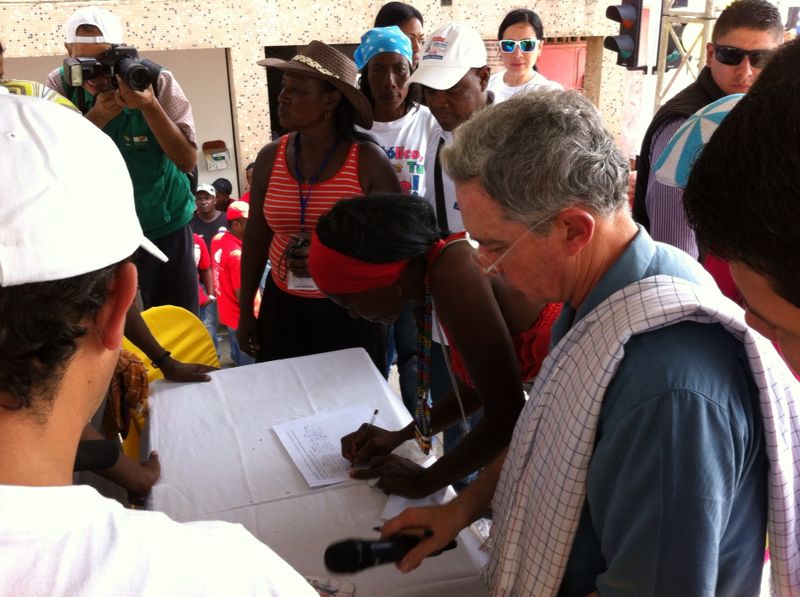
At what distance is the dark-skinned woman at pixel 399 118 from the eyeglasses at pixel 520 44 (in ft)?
3.90

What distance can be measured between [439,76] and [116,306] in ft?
8.26

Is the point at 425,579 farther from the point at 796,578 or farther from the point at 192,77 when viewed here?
the point at 192,77

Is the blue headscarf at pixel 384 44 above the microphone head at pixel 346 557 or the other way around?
above

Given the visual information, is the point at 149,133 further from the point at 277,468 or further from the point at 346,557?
the point at 346,557

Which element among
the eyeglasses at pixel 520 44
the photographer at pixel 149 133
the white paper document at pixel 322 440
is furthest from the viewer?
the eyeglasses at pixel 520 44

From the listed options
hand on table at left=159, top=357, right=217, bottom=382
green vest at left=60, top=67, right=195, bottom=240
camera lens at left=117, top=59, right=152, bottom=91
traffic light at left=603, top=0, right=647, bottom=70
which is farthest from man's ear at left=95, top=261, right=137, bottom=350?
traffic light at left=603, top=0, right=647, bottom=70

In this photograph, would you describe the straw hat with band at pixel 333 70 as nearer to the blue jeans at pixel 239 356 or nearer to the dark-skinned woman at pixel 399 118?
the dark-skinned woman at pixel 399 118

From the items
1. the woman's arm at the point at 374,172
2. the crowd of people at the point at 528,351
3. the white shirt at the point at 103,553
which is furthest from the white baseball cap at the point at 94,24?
the white shirt at the point at 103,553

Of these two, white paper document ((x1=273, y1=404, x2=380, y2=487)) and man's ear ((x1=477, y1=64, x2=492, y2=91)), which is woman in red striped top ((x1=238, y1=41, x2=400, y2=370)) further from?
white paper document ((x1=273, y1=404, x2=380, y2=487))

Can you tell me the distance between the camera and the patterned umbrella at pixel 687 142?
200 centimetres

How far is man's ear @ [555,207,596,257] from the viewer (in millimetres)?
1186

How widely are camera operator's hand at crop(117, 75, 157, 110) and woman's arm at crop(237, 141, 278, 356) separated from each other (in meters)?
0.52

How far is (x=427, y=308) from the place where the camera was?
1837 millimetres

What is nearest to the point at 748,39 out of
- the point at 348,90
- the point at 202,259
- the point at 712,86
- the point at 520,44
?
the point at 712,86
